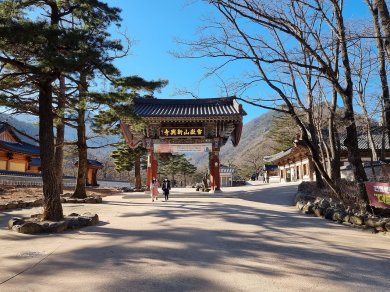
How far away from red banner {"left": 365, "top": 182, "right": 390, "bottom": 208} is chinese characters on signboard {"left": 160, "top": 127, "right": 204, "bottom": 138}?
471 inches

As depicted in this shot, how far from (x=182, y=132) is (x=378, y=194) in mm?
12913

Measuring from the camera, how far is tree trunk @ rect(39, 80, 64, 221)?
861 centimetres

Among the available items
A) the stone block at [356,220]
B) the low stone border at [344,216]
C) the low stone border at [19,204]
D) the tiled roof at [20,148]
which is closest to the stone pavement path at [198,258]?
the low stone border at [344,216]

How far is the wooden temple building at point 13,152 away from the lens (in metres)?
30.1

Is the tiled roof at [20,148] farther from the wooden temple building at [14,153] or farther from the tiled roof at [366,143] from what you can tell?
the tiled roof at [366,143]

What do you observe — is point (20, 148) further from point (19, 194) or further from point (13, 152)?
point (19, 194)

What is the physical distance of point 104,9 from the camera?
387 inches

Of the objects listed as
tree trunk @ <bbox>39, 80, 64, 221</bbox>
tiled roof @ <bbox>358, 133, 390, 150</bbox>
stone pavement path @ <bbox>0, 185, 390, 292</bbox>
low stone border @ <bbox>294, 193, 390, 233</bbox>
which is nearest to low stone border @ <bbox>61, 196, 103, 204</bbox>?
tree trunk @ <bbox>39, 80, 64, 221</bbox>

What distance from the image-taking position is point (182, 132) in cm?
2017

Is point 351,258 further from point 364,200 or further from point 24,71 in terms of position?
point 24,71

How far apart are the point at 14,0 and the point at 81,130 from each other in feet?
29.3

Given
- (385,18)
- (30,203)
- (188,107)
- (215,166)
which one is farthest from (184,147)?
(385,18)

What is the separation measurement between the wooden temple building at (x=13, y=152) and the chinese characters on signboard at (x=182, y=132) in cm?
1641

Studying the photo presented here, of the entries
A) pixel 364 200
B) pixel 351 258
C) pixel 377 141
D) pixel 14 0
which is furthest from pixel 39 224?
pixel 377 141
